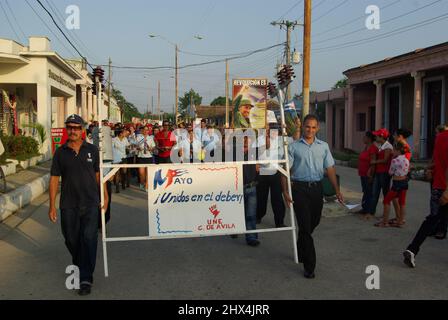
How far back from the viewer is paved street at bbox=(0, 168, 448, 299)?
5.11m

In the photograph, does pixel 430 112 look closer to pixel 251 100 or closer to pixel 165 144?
pixel 251 100

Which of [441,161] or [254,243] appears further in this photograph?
[254,243]

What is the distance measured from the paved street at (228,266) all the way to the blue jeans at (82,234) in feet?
1.00

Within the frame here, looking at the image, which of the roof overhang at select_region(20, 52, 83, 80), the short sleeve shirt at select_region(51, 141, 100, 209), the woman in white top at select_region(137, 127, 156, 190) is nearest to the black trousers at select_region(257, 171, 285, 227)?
the short sleeve shirt at select_region(51, 141, 100, 209)

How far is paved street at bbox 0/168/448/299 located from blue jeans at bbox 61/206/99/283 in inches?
12.0

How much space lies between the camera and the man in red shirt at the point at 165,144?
518 inches

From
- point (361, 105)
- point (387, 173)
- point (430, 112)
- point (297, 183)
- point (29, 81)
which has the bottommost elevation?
point (387, 173)

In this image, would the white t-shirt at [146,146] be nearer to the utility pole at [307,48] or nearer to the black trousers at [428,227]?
the utility pole at [307,48]

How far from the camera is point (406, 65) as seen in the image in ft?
70.1

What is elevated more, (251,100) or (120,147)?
(251,100)

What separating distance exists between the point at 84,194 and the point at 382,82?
71.3 feet

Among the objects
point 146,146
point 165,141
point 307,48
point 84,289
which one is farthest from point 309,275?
point 146,146

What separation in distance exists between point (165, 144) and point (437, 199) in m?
7.94

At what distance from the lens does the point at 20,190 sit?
10727 millimetres
